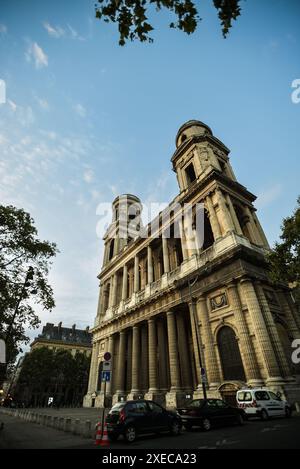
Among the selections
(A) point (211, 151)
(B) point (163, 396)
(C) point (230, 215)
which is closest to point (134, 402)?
(B) point (163, 396)

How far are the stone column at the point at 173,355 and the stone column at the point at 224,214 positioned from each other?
9079 mm

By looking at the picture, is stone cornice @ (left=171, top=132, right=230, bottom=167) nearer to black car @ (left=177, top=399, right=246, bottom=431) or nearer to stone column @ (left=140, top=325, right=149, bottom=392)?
stone column @ (left=140, top=325, right=149, bottom=392)

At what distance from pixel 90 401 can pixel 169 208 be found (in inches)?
1000

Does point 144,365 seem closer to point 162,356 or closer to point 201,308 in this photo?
point 162,356

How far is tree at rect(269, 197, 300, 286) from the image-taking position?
14828 mm

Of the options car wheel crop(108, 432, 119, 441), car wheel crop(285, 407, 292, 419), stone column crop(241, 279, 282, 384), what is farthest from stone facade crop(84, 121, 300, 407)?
car wheel crop(108, 432, 119, 441)

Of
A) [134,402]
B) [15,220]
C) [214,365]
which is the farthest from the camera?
[214,365]

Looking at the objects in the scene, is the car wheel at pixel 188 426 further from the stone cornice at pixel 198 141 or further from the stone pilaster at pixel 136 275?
the stone cornice at pixel 198 141

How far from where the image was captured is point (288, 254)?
50.7 ft

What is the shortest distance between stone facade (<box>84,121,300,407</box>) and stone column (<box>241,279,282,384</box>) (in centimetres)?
5

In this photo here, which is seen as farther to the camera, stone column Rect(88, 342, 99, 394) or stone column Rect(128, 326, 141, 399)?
stone column Rect(88, 342, 99, 394)
